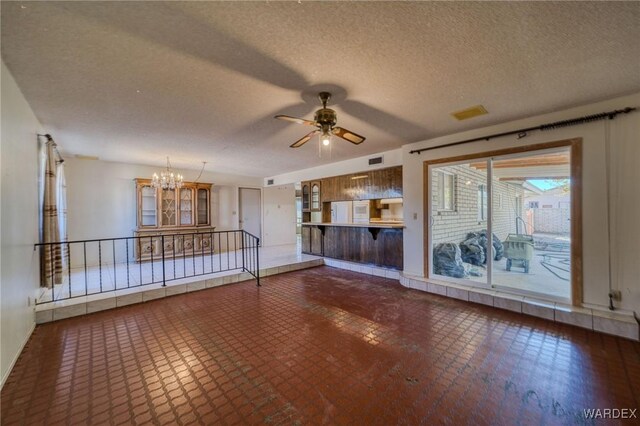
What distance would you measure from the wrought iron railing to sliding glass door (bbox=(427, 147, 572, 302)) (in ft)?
11.2

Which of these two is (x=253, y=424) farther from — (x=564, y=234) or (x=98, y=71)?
(x=564, y=234)

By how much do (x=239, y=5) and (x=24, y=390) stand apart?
125 inches

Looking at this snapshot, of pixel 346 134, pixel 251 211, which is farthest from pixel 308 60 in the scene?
pixel 251 211

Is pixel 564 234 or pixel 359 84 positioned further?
pixel 564 234

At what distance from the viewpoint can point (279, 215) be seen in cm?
930

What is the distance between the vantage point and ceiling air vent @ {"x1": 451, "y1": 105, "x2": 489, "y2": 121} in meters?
3.12

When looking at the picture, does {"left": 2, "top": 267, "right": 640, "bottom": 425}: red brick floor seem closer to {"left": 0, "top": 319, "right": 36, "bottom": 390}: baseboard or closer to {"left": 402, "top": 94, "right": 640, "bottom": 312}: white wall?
{"left": 0, "top": 319, "right": 36, "bottom": 390}: baseboard

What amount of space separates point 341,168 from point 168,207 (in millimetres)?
4509

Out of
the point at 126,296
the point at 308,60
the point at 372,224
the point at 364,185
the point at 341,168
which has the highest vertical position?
the point at 308,60

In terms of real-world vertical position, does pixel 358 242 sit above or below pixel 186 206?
below

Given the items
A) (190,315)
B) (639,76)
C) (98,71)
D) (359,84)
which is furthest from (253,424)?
(639,76)

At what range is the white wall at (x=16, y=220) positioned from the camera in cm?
211

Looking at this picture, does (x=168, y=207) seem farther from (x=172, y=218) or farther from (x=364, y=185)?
(x=364, y=185)

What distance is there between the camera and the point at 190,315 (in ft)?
11.1
